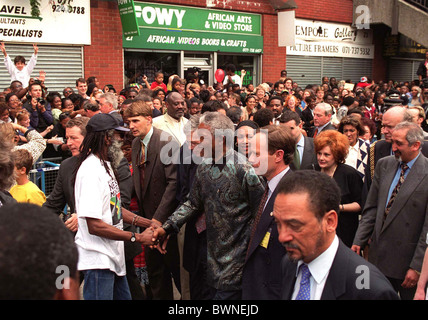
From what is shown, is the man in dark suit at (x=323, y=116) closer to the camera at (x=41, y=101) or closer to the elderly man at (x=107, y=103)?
the elderly man at (x=107, y=103)

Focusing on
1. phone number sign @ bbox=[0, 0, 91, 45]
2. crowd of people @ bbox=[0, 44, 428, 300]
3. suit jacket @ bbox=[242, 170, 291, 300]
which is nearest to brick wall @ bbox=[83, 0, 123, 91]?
phone number sign @ bbox=[0, 0, 91, 45]

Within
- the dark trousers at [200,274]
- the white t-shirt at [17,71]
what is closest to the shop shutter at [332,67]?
the white t-shirt at [17,71]

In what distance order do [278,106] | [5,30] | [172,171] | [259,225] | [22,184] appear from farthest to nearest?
[5,30] < [278,106] < [172,171] < [22,184] < [259,225]

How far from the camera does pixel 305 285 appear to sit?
232 cm

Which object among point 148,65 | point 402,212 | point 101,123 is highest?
point 148,65

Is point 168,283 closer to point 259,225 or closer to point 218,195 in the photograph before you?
point 218,195

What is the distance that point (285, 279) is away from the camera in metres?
2.50

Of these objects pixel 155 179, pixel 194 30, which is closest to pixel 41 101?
pixel 155 179

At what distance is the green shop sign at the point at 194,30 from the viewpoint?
48.0ft

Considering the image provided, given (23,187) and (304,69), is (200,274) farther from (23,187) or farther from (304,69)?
(304,69)

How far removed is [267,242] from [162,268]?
212 centimetres

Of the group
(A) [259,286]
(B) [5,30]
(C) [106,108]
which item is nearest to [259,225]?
(A) [259,286]

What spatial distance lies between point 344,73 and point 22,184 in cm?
2026

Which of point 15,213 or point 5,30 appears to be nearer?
point 15,213
